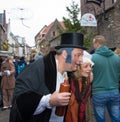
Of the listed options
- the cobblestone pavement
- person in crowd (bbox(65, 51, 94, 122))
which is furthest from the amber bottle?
the cobblestone pavement

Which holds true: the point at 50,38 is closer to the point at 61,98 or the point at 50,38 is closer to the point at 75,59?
the point at 75,59

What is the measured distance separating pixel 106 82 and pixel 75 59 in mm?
2414

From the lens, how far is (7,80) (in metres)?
10.8

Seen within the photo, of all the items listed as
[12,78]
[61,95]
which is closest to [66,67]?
[61,95]

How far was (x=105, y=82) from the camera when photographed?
18.2 feet

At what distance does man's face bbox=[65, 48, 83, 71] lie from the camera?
3207 millimetres

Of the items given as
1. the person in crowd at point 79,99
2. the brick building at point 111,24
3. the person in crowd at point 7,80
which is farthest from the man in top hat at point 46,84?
the brick building at point 111,24

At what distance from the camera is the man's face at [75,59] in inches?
126

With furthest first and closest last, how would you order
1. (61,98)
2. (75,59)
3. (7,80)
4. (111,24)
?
(111,24)
(7,80)
(75,59)
(61,98)

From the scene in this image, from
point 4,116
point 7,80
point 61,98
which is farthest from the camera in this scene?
point 7,80

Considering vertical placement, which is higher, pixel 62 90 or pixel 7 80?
pixel 62 90


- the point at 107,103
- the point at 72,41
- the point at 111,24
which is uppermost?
the point at 111,24

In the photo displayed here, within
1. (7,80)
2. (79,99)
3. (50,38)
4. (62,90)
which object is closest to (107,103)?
(79,99)

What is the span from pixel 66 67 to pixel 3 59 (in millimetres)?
8496
